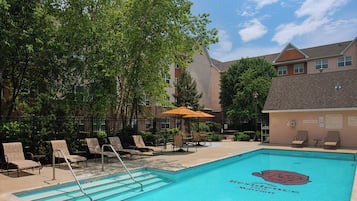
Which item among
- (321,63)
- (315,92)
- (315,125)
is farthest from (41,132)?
(321,63)

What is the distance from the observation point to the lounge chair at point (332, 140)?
58.7ft

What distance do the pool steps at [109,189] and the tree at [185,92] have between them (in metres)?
21.2

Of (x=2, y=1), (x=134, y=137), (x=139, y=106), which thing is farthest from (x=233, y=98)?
(x=2, y=1)

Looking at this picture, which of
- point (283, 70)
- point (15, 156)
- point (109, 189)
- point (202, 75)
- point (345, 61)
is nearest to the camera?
point (109, 189)

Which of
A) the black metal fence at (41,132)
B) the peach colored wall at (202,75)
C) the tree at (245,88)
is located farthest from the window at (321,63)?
the black metal fence at (41,132)

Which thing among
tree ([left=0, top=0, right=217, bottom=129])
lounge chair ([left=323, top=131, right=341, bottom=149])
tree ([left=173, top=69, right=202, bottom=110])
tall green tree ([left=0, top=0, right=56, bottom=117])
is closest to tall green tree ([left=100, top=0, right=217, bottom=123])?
tree ([left=0, top=0, right=217, bottom=129])

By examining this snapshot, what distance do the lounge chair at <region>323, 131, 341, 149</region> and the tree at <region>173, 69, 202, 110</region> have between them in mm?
15670

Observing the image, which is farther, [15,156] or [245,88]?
[245,88]

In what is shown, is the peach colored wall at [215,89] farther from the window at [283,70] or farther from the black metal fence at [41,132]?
the black metal fence at [41,132]

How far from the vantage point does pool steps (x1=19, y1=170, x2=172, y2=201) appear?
307 inches

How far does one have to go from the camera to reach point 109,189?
8.84m

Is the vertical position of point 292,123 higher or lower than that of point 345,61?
lower

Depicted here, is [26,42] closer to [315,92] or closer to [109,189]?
[109,189]

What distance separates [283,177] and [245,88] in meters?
22.3
